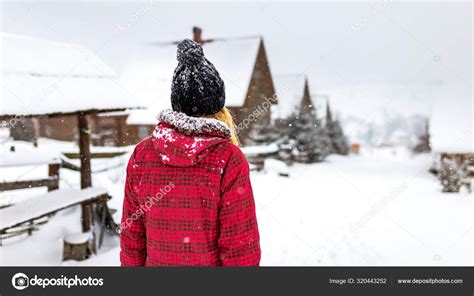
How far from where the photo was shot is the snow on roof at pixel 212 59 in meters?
14.7

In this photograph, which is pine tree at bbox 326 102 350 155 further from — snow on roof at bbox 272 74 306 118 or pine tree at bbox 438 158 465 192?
pine tree at bbox 438 158 465 192

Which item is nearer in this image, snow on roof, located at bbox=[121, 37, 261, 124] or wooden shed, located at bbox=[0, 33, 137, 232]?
wooden shed, located at bbox=[0, 33, 137, 232]

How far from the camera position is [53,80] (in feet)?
17.0

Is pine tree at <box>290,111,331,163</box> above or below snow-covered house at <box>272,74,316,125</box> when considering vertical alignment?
below

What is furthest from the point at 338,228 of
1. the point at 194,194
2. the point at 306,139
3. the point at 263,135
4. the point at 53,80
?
the point at 306,139

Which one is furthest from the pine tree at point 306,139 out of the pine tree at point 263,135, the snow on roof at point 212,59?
the snow on roof at point 212,59

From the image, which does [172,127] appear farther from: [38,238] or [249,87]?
[249,87]

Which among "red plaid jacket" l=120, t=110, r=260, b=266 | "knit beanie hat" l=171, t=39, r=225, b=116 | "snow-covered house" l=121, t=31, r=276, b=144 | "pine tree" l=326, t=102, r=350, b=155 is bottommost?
"pine tree" l=326, t=102, r=350, b=155

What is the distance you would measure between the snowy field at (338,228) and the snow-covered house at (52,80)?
2.25m

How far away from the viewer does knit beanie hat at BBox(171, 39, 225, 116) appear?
5.82 feet

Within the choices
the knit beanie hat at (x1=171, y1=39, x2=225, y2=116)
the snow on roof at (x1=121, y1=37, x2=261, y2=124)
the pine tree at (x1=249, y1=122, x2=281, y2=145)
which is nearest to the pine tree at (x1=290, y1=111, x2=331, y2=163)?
the pine tree at (x1=249, y1=122, x2=281, y2=145)

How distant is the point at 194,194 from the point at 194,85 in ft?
1.83

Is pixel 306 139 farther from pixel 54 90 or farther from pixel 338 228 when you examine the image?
pixel 54 90

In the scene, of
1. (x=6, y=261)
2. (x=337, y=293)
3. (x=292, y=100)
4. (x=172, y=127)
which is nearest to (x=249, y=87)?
(x=292, y=100)
